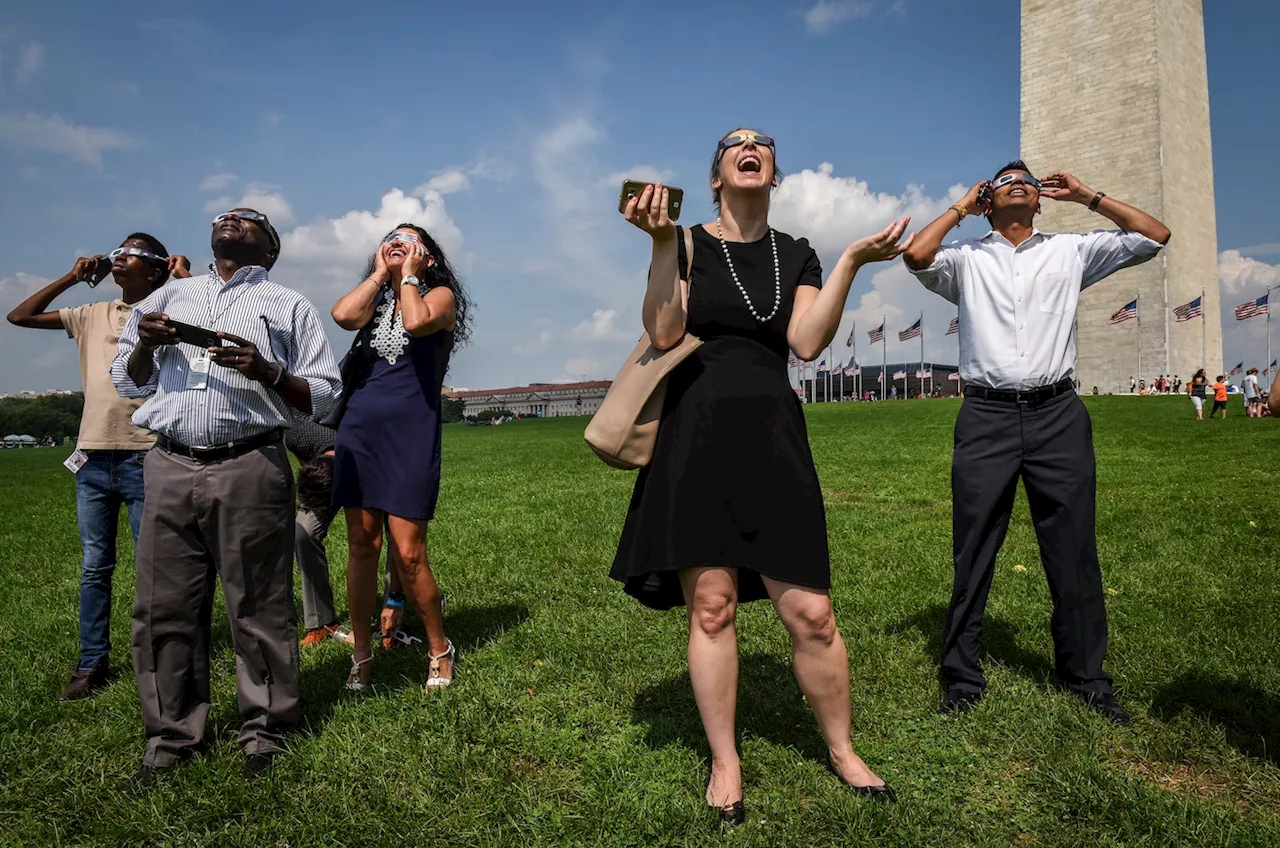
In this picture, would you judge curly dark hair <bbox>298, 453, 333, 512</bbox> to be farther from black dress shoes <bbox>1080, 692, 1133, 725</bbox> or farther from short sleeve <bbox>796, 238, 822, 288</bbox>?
black dress shoes <bbox>1080, 692, 1133, 725</bbox>

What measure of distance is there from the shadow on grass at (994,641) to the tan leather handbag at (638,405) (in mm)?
2343

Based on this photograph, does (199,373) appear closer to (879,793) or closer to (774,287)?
(774,287)

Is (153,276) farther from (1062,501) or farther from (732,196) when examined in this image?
(1062,501)

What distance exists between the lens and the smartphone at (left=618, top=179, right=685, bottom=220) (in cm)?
285

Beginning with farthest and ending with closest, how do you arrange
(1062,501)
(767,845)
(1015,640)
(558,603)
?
(558,603)
(1015,640)
(1062,501)
(767,845)

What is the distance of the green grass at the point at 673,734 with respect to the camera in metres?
3.04

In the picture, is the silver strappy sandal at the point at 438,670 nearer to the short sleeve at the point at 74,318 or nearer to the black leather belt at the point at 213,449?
the black leather belt at the point at 213,449

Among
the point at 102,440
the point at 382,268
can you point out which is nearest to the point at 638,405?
the point at 382,268

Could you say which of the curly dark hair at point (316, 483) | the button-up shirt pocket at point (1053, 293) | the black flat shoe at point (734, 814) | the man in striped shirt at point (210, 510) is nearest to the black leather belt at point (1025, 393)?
the button-up shirt pocket at point (1053, 293)

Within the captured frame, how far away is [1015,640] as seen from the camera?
199 inches

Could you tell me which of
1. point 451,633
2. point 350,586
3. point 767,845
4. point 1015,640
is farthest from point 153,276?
point 1015,640

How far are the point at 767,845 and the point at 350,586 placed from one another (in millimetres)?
2597

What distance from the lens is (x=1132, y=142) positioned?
2084 inches

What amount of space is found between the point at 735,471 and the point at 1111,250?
8.56 feet
